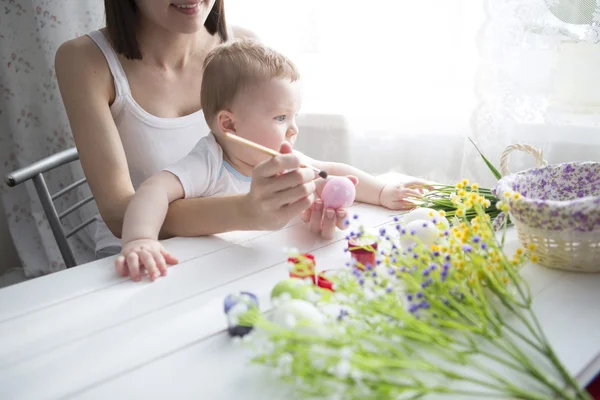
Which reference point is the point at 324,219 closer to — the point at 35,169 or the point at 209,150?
the point at 209,150

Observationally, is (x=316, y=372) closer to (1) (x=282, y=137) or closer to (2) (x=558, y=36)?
(1) (x=282, y=137)

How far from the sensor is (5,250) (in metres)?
2.36

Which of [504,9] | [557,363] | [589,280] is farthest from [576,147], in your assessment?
[557,363]

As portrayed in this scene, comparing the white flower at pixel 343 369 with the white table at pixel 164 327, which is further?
the white table at pixel 164 327

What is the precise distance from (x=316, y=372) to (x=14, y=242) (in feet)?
7.07

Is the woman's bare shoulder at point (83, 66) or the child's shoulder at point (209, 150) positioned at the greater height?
the woman's bare shoulder at point (83, 66)

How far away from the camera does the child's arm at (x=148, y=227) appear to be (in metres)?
0.90

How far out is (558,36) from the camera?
1.40 m

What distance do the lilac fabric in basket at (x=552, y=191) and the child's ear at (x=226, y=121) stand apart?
56 centimetres

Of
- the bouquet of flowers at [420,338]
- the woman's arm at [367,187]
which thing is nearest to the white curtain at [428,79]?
the woman's arm at [367,187]

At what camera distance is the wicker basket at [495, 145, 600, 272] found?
0.76 meters

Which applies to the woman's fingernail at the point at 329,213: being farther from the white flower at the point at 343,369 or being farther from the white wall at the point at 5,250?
the white wall at the point at 5,250

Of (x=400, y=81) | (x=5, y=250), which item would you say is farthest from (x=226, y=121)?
(x=5, y=250)

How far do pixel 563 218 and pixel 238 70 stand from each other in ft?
2.23
